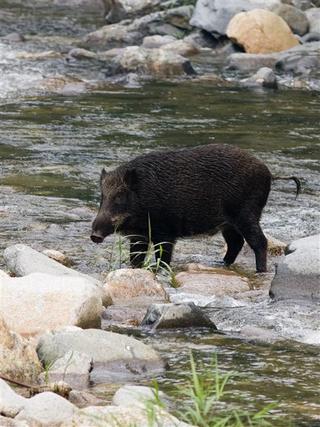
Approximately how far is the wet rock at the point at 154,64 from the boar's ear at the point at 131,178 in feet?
34.2

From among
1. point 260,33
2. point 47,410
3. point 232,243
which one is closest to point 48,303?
point 47,410

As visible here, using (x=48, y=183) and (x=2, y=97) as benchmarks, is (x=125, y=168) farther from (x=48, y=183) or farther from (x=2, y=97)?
(x=2, y=97)

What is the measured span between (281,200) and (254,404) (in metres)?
6.03

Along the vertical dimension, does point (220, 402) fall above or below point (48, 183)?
above

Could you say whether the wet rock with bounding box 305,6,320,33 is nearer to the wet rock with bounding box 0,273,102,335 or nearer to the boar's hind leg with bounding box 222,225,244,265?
the boar's hind leg with bounding box 222,225,244,265

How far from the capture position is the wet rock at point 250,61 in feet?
67.5

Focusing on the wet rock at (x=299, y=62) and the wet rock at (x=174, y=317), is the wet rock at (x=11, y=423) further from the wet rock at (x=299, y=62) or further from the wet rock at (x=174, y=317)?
the wet rock at (x=299, y=62)

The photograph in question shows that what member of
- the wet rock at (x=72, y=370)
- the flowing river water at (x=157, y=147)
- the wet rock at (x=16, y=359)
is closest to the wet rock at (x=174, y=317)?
the flowing river water at (x=157, y=147)

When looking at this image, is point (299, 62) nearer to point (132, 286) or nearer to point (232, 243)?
point (232, 243)

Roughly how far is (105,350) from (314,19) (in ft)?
57.6

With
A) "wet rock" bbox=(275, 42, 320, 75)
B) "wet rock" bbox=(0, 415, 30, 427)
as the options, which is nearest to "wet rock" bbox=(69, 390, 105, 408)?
"wet rock" bbox=(0, 415, 30, 427)

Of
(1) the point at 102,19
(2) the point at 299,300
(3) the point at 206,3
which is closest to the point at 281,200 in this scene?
(2) the point at 299,300

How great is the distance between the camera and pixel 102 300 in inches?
312

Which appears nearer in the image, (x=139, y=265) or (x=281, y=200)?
(x=139, y=265)
